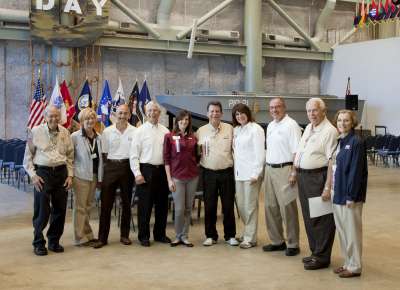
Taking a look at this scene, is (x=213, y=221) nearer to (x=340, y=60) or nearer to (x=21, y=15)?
(x=21, y=15)

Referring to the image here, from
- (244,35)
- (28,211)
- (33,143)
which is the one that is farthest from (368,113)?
(33,143)

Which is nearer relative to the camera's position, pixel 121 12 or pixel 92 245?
pixel 92 245

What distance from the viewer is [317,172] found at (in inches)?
182

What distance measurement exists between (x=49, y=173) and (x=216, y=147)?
1649 millimetres

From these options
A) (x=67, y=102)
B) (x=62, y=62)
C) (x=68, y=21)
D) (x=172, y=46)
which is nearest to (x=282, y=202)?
(x=67, y=102)

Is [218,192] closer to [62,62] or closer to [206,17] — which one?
[62,62]

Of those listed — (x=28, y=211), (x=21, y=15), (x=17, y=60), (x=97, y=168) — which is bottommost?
(x=28, y=211)

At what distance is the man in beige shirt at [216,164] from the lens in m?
5.46

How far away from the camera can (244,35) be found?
1903 centimetres

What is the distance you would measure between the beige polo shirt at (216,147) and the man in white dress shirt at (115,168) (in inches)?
29.5

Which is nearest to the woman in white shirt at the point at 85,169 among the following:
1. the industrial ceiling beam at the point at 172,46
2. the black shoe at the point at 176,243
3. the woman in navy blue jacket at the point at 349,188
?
the black shoe at the point at 176,243

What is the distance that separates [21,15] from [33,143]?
1077 centimetres

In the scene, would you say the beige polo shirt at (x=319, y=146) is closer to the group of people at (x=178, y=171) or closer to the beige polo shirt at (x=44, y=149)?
the group of people at (x=178, y=171)

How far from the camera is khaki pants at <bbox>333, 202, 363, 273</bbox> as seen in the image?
169 inches
